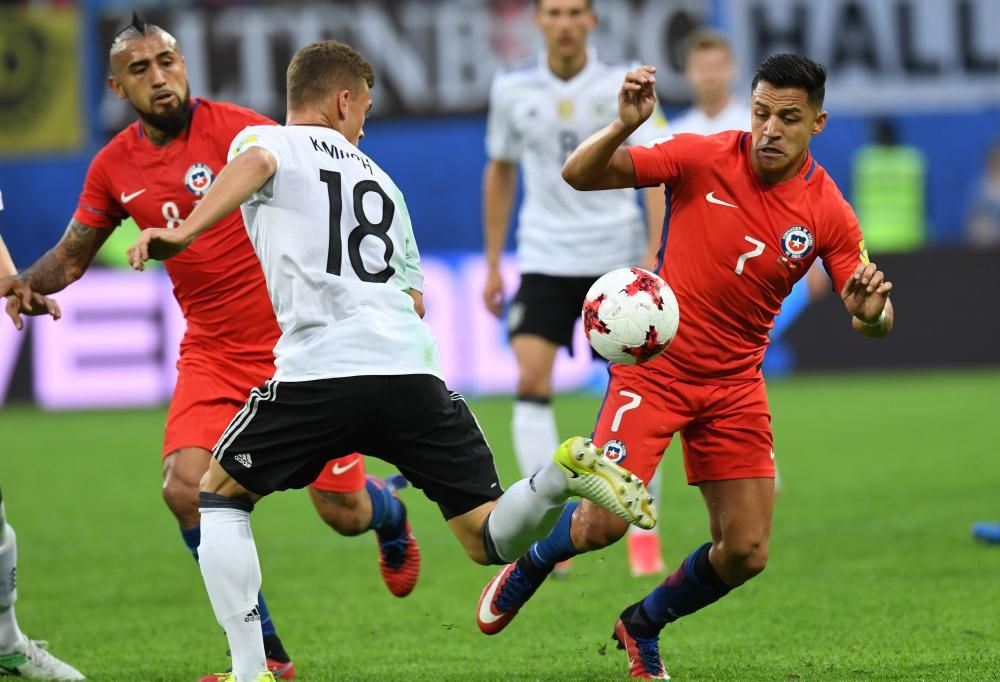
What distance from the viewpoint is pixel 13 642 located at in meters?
5.34

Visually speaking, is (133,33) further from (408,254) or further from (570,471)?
(570,471)

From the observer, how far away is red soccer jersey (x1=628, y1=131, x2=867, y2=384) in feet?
16.7

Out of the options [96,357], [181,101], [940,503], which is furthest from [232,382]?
[96,357]

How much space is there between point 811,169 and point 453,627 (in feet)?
7.45

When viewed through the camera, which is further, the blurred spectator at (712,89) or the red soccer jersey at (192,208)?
the blurred spectator at (712,89)

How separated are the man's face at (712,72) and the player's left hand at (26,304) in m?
4.35

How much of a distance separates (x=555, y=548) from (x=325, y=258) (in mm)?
1301

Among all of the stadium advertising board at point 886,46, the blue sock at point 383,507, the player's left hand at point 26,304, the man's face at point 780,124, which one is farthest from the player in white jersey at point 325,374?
the stadium advertising board at point 886,46

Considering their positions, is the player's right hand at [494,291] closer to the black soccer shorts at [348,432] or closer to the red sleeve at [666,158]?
the red sleeve at [666,158]

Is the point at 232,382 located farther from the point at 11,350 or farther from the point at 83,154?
the point at 83,154

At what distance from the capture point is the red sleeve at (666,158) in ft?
16.5

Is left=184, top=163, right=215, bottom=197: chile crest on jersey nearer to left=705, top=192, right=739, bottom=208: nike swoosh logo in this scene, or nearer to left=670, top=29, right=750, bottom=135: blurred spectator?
left=705, top=192, right=739, bottom=208: nike swoosh logo

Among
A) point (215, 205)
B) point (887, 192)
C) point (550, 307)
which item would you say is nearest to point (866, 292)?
point (215, 205)

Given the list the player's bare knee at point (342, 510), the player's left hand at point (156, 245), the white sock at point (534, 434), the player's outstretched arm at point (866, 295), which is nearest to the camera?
the player's left hand at point (156, 245)
